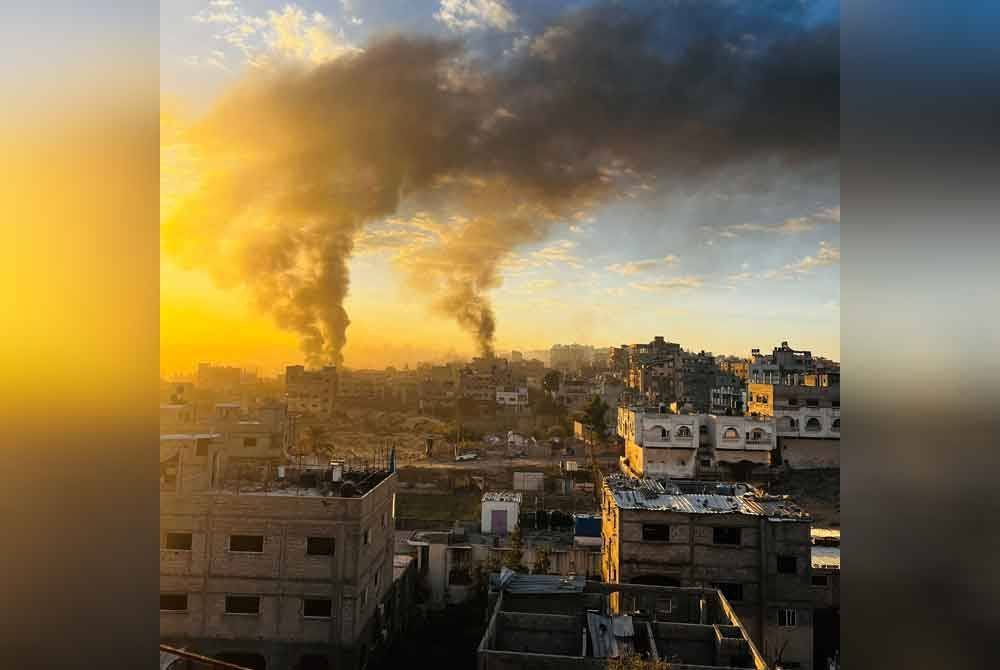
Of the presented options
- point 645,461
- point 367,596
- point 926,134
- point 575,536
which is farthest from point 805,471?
point 926,134

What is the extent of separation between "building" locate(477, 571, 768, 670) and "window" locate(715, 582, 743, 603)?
28.4 inches

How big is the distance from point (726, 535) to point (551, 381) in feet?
46.4

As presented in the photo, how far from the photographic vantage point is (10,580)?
474mm

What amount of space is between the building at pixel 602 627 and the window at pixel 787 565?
3.01ft

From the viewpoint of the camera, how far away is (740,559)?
4.92 m

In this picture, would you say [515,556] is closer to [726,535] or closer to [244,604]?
[726,535]

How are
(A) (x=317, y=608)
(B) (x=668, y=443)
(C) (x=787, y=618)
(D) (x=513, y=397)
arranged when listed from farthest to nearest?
1. (D) (x=513, y=397)
2. (B) (x=668, y=443)
3. (C) (x=787, y=618)
4. (A) (x=317, y=608)

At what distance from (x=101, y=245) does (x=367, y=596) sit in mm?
4610

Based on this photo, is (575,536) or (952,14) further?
(575,536)

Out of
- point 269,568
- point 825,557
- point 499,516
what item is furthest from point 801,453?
point 269,568

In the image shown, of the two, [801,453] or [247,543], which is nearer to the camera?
[247,543]

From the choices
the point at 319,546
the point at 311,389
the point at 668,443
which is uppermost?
the point at 311,389

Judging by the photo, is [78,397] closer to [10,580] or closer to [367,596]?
[10,580]

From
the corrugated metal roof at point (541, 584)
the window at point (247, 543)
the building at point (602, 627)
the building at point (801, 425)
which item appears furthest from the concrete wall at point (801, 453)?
the window at point (247, 543)
